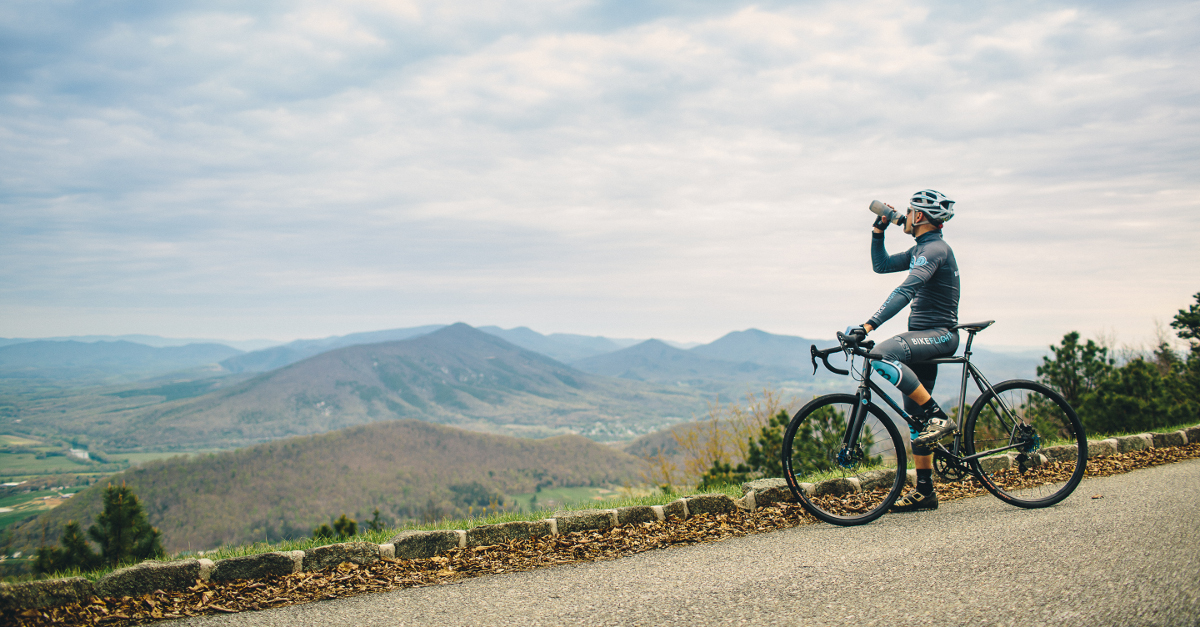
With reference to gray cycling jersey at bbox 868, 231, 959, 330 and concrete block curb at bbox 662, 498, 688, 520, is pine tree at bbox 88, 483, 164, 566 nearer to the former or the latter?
concrete block curb at bbox 662, 498, 688, 520

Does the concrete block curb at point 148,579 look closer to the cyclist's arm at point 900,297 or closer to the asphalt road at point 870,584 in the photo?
the asphalt road at point 870,584

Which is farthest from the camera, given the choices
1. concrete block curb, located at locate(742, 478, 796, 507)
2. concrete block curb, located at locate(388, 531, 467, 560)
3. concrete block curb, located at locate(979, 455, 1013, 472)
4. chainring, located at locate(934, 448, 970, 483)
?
concrete block curb, located at locate(979, 455, 1013, 472)

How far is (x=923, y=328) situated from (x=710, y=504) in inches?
98.9

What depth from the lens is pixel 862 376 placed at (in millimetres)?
5422

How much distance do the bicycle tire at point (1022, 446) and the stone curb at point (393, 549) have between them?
0.13 m

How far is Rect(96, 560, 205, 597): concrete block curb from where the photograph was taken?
3996mm

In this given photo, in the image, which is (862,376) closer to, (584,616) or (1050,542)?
(1050,542)

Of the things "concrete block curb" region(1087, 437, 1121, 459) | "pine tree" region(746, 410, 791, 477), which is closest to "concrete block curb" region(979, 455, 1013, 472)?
"concrete block curb" region(1087, 437, 1121, 459)

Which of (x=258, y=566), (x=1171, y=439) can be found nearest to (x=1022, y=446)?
(x=1171, y=439)

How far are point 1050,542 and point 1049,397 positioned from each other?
1995 mm

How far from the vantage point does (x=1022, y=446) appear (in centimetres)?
568

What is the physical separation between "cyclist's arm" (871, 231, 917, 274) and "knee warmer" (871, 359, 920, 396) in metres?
1.16

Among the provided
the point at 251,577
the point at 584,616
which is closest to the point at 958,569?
the point at 584,616

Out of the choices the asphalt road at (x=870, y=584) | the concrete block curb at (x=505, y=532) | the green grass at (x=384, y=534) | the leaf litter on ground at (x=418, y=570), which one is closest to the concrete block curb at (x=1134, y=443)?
the leaf litter on ground at (x=418, y=570)
